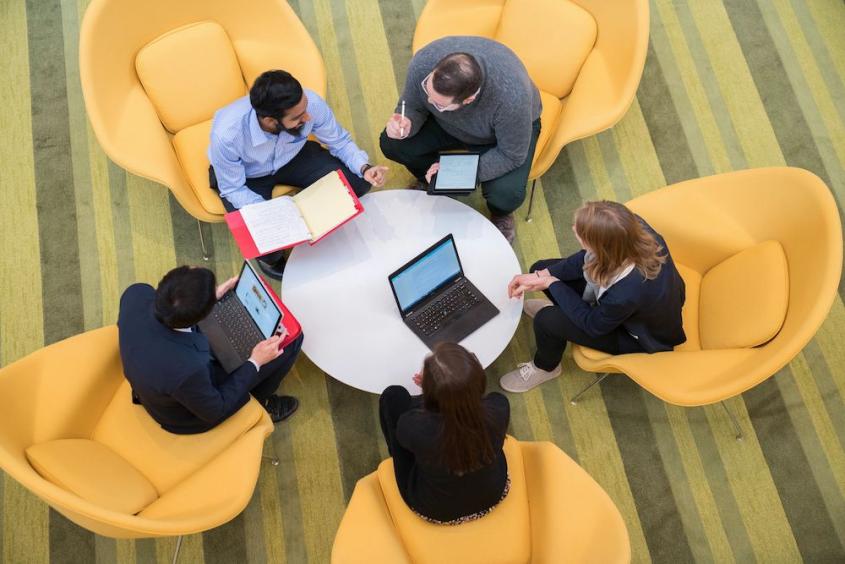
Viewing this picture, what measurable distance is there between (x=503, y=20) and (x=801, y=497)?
Result: 2.61 m

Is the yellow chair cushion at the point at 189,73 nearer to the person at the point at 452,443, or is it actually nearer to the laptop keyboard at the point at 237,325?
the laptop keyboard at the point at 237,325

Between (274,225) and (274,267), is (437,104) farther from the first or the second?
(274,267)

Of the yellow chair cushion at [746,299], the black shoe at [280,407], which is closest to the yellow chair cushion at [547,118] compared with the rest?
the yellow chair cushion at [746,299]

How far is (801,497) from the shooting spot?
3.22m

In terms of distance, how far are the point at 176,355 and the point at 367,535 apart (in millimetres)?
907


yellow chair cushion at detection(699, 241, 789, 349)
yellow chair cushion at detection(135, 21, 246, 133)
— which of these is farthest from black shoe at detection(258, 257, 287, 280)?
yellow chair cushion at detection(699, 241, 789, 349)

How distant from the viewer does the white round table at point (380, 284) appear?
2799 mm

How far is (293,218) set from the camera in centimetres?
293

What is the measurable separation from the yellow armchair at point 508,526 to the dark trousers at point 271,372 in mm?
592

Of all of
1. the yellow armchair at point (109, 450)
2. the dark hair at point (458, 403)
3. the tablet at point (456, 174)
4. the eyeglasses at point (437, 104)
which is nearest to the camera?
the dark hair at point (458, 403)

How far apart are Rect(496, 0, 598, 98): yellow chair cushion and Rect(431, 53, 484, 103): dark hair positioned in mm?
A: 782

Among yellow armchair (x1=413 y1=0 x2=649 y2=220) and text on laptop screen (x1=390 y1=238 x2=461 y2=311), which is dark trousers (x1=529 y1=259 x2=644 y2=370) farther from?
yellow armchair (x1=413 y1=0 x2=649 y2=220)

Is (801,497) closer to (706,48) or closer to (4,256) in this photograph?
(706,48)

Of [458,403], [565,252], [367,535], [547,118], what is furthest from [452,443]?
[547,118]
